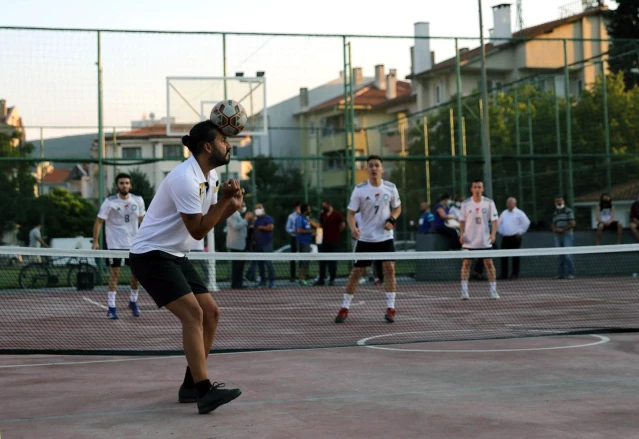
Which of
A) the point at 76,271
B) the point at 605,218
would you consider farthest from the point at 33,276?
the point at 605,218

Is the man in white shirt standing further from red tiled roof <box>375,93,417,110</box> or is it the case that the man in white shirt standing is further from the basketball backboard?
red tiled roof <box>375,93,417,110</box>

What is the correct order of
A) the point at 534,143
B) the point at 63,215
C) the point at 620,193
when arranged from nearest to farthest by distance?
the point at 63,215 → the point at 620,193 → the point at 534,143

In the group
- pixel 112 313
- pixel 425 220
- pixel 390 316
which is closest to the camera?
pixel 390 316

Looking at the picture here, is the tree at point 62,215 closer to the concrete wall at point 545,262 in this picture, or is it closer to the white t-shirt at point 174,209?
the concrete wall at point 545,262

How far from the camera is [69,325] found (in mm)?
12398

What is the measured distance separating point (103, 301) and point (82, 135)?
7.62 meters

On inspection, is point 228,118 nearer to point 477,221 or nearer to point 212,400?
point 212,400

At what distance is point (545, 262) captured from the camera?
2420 cm

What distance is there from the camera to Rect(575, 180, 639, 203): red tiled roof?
28.0 m

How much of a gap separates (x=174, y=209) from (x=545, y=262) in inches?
746

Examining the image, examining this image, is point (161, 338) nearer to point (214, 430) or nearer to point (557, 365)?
point (557, 365)

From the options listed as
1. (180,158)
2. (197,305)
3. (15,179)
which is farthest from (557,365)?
(15,179)

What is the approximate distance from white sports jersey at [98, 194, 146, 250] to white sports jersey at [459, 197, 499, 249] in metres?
5.21

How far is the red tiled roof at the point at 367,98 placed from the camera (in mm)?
29294
